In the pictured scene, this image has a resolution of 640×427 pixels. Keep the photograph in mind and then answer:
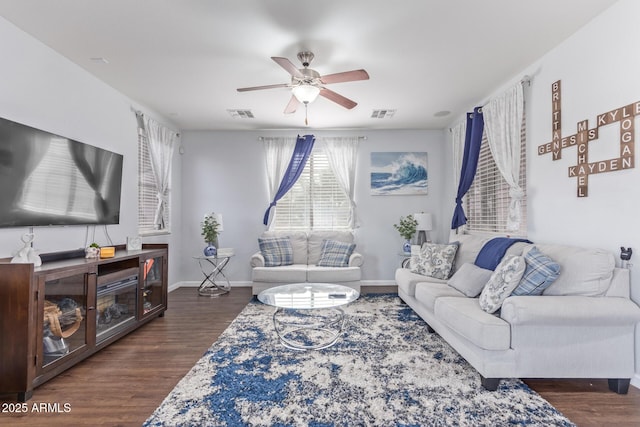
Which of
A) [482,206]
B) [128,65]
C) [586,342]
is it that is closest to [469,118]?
[482,206]

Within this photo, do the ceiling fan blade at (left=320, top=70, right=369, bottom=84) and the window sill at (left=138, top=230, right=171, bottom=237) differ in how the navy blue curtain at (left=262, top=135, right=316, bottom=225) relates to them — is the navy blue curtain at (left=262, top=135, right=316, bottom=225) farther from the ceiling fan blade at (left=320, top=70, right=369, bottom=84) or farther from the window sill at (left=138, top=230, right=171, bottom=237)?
the ceiling fan blade at (left=320, top=70, right=369, bottom=84)

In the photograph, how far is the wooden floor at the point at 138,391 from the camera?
1.98 m

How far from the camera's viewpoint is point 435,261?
12.9 ft

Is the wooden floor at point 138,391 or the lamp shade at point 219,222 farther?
the lamp shade at point 219,222

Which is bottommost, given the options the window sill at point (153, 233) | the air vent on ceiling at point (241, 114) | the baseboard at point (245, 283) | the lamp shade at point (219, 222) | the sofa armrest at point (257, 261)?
the baseboard at point (245, 283)

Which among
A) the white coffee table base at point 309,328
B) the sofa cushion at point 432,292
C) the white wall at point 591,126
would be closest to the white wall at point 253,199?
the white coffee table base at point 309,328

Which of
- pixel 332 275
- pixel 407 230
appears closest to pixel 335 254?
pixel 332 275

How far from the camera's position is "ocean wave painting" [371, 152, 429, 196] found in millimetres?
5703

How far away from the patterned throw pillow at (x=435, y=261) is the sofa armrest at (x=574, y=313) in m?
1.63

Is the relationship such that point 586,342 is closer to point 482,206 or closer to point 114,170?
point 482,206

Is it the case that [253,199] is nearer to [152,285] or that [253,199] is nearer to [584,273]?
[152,285]

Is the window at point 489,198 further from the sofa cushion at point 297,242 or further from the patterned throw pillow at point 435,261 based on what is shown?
the sofa cushion at point 297,242

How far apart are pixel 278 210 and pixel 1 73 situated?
3808mm

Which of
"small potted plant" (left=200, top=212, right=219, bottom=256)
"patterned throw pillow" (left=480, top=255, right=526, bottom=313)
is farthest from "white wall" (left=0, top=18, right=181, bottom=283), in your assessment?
"patterned throw pillow" (left=480, top=255, right=526, bottom=313)
